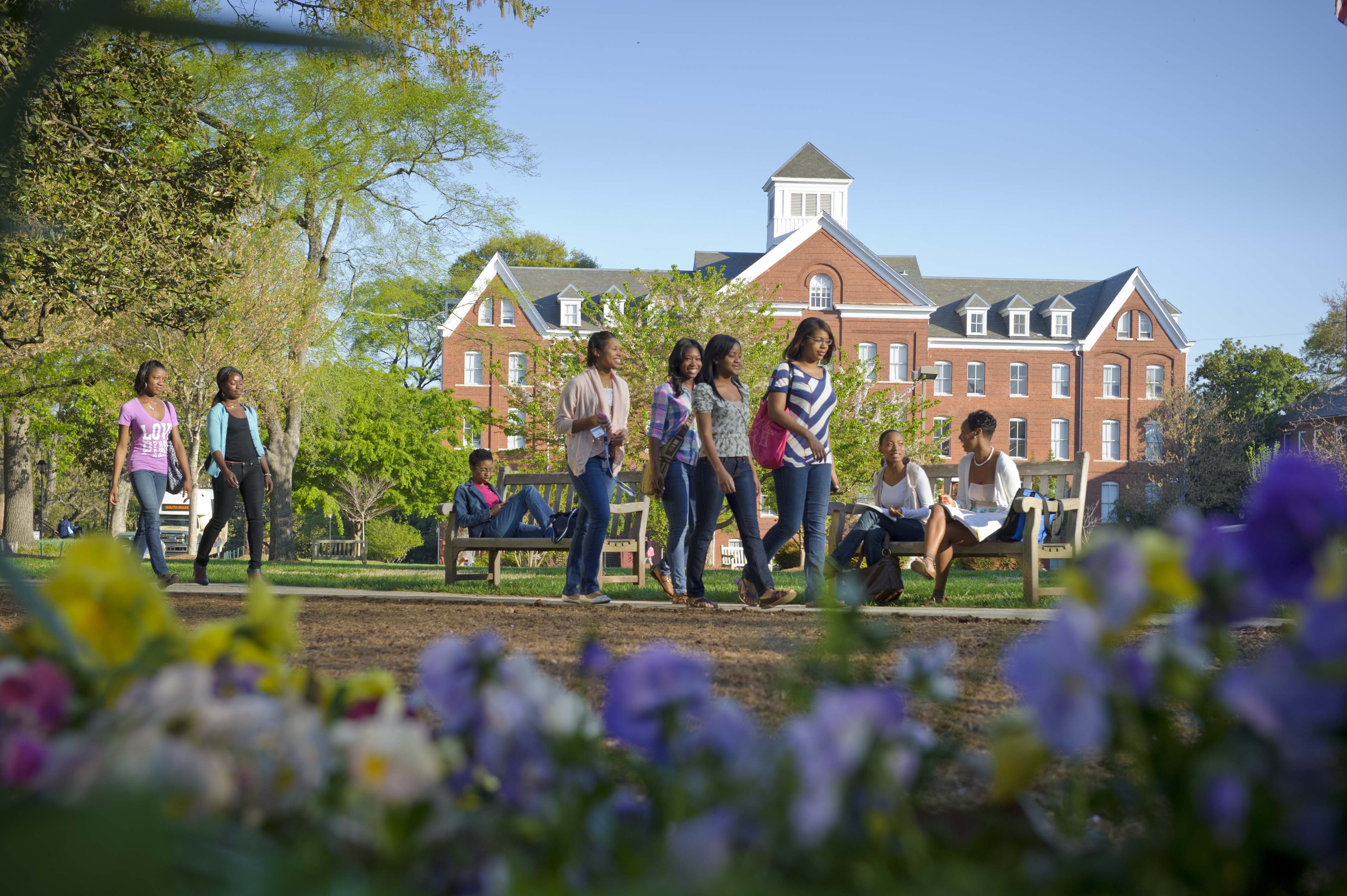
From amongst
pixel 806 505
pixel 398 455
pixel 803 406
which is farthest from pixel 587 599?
pixel 398 455

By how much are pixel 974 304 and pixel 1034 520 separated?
149ft

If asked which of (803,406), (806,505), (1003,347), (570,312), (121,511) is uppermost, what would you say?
(570,312)

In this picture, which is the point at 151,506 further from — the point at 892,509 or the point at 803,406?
the point at 892,509

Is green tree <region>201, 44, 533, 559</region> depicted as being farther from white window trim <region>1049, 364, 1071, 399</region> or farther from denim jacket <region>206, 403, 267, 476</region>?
white window trim <region>1049, 364, 1071, 399</region>

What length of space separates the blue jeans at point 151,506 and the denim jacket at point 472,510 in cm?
238

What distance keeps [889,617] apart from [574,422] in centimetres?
247

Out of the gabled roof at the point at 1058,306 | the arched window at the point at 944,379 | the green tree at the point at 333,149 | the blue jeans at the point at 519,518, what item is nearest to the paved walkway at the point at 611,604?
the blue jeans at the point at 519,518

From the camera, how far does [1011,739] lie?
63 cm

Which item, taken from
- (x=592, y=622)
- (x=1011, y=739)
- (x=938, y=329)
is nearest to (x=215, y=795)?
(x=1011, y=739)

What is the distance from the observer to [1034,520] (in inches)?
288

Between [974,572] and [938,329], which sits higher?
[938,329]

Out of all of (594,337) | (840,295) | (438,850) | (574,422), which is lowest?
(438,850)

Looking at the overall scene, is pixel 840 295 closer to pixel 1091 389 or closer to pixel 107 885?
pixel 1091 389

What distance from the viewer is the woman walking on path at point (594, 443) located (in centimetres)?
700
